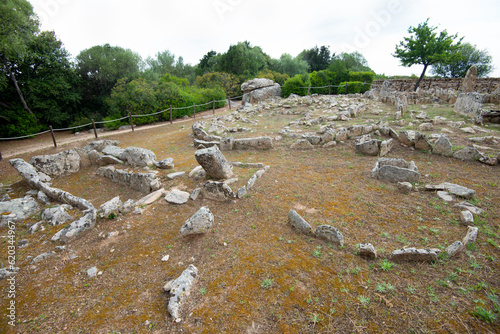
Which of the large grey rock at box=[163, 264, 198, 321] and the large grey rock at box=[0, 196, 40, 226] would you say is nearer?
the large grey rock at box=[163, 264, 198, 321]

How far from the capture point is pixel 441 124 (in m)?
9.41

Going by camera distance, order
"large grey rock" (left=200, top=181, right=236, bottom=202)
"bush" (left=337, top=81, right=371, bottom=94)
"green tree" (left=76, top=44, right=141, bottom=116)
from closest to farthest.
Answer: "large grey rock" (left=200, top=181, right=236, bottom=202) < "green tree" (left=76, top=44, right=141, bottom=116) < "bush" (left=337, top=81, right=371, bottom=94)

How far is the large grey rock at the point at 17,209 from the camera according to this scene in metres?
4.81

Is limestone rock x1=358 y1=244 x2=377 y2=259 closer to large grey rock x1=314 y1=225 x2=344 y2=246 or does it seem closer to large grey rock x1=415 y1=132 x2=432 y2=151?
large grey rock x1=314 y1=225 x2=344 y2=246

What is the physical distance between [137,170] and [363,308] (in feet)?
22.5

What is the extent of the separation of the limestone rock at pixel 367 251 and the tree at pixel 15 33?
67.5ft

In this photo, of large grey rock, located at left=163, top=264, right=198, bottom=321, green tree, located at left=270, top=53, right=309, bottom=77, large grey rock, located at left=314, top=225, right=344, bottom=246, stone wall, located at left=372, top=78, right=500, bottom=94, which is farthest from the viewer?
green tree, located at left=270, top=53, right=309, bottom=77

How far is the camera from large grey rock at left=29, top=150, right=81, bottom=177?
719cm

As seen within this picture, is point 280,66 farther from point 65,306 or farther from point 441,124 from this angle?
point 65,306

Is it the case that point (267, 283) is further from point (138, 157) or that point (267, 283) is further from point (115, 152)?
point (115, 152)

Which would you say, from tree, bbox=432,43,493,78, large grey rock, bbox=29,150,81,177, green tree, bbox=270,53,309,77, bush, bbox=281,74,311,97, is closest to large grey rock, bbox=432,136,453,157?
large grey rock, bbox=29,150,81,177

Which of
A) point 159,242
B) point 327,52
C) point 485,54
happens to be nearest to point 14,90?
point 159,242

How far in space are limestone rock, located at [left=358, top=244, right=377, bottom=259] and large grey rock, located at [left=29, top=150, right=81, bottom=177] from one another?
8.87 m

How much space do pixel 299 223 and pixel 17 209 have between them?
6203 millimetres
